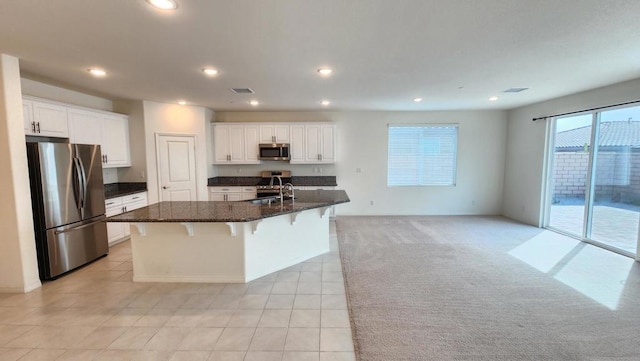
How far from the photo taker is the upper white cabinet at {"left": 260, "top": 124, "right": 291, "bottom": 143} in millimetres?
6254

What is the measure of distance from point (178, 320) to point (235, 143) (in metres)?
4.36

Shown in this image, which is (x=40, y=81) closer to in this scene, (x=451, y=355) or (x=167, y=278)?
(x=167, y=278)

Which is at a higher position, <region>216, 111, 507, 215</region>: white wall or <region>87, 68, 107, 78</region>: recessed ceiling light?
<region>87, 68, 107, 78</region>: recessed ceiling light

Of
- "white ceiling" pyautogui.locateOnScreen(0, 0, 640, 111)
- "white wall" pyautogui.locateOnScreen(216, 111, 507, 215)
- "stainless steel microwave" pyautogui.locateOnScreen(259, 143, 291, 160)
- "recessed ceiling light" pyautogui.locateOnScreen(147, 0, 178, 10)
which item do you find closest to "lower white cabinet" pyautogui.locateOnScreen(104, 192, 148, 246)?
"white ceiling" pyautogui.locateOnScreen(0, 0, 640, 111)

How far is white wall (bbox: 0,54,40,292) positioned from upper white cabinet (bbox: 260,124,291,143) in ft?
12.5

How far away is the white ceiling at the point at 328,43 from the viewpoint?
1970mm

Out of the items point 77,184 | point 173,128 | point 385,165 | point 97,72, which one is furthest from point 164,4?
point 385,165

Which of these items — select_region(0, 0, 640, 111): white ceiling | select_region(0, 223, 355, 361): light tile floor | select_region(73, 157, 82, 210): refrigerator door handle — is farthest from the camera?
select_region(73, 157, 82, 210): refrigerator door handle

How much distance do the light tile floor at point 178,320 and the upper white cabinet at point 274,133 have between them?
3552 mm

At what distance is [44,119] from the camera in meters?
3.66

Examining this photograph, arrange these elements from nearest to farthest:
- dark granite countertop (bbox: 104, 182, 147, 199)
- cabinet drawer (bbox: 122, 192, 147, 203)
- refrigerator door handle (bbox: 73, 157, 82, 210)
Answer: refrigerator door handle (bbox: 73, 157, 82, 210)
cabinet drawer (bbox: 122, 192, 147, 203)
dark granite countertop (bbox: 104, 182, 147, 199)

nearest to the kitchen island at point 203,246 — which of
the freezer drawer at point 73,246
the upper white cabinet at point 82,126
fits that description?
the freezer drawer at point 73,246

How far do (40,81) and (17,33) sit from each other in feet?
6.37

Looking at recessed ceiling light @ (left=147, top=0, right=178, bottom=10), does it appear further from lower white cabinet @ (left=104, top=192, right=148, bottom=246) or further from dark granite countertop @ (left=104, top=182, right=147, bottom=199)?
dark granite countertop @ (left=104, top=182, right=147, bottom=199)
